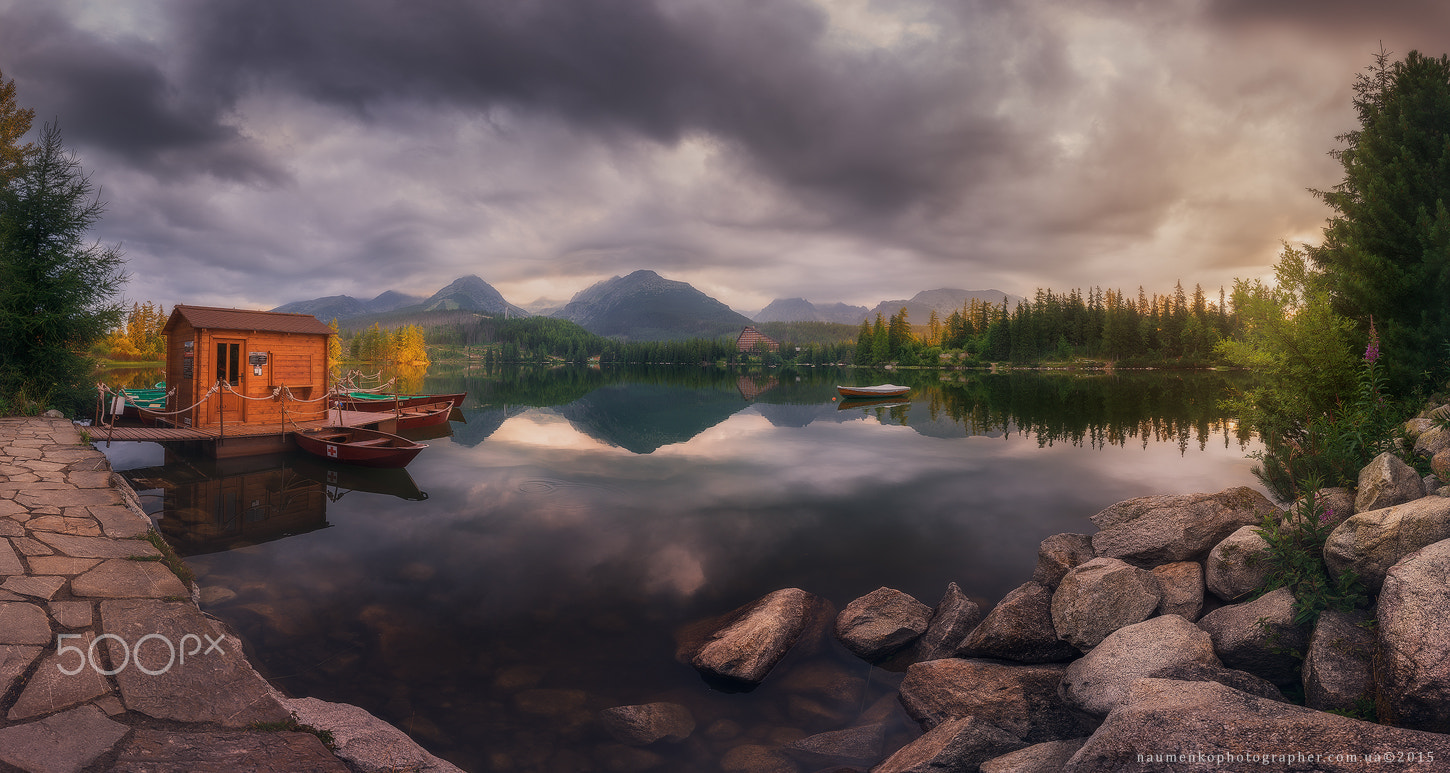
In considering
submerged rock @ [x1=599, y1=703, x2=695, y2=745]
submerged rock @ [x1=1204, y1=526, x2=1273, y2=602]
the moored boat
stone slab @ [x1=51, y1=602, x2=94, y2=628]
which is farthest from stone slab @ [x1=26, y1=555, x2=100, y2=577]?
the moored boat

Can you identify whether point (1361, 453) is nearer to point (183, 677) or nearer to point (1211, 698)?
point (1211, 698)

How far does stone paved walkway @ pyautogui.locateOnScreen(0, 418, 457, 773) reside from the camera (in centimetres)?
425

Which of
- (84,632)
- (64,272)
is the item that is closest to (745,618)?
(84,632)

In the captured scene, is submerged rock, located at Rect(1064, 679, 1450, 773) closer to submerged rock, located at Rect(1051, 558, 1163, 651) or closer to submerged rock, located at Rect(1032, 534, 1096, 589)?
submerged rock, located at Rect(1051, 558, 1163, 651)

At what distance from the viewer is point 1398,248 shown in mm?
15172

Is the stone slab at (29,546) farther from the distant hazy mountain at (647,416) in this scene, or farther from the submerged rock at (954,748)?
the distant hazy mountain at (647,416)

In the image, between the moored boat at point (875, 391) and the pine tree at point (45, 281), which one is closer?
the pine tree at point (45, 281)

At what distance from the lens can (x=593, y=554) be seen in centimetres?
1258

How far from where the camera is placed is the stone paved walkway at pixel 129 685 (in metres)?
4.25

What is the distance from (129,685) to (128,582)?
9.19 feet

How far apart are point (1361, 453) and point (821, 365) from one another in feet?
563

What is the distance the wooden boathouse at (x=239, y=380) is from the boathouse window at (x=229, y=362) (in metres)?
0.03

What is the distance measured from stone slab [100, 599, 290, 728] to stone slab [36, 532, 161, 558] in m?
1.98

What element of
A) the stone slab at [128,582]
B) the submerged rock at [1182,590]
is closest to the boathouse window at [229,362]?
the stone slab at [128,582]
